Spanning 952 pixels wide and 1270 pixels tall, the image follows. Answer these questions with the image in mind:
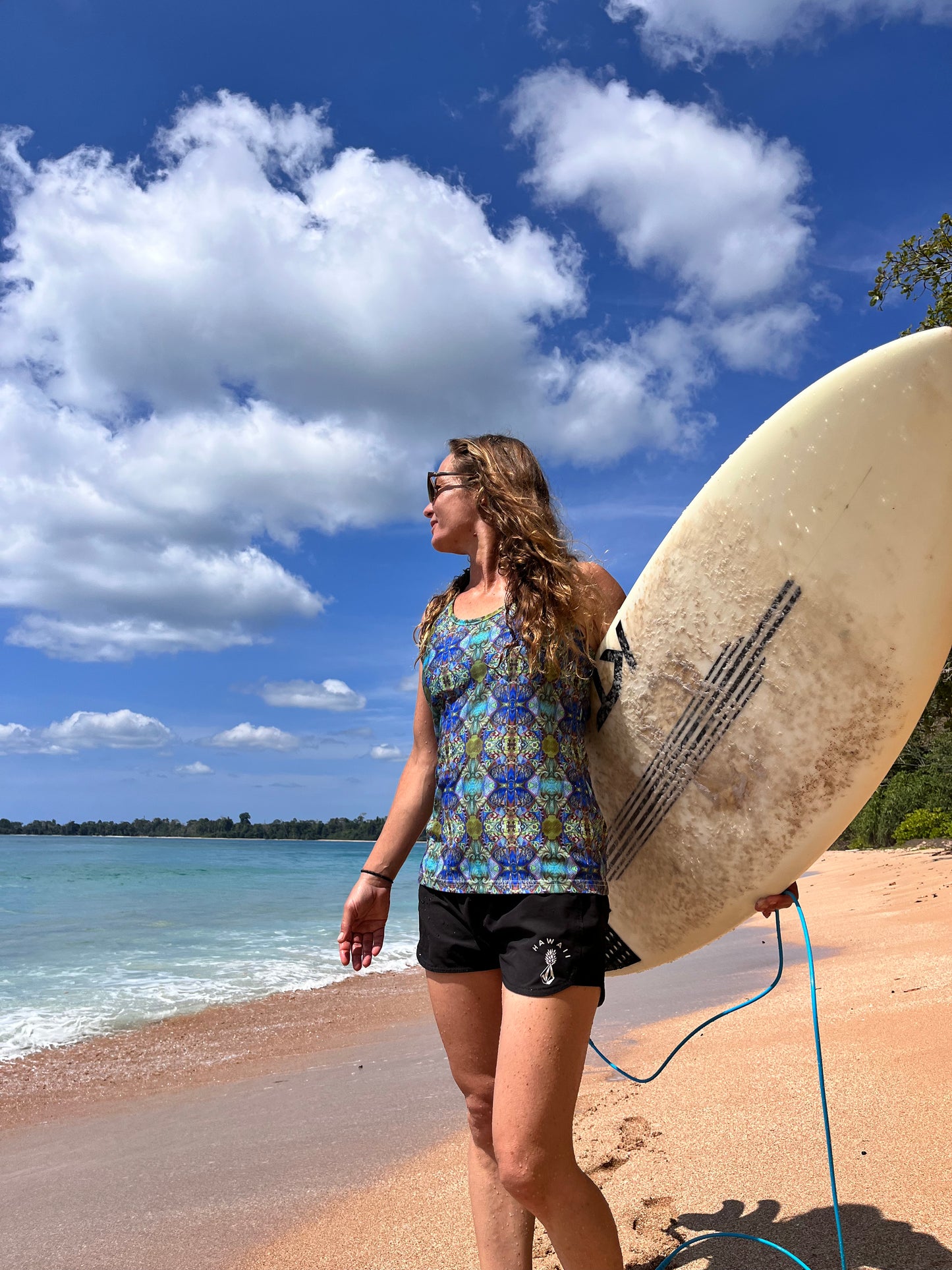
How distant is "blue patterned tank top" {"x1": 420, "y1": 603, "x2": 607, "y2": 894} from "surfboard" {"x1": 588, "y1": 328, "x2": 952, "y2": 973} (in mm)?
339

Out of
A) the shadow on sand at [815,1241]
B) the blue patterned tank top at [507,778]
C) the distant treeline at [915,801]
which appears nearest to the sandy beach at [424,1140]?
the shadow on sand at [815,1241]

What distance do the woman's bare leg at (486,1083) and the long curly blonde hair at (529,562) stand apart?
25.1 inches

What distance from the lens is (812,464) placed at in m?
2.14

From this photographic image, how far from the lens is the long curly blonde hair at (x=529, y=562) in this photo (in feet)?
5.95

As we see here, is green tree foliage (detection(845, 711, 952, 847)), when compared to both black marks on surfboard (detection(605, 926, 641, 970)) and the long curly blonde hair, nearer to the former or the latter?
black marks on surfboard (detection(605, 926, 641, 970))

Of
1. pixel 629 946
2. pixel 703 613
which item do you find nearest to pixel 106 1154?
pixel 629 946

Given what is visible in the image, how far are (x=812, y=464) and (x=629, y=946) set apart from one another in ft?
4.29

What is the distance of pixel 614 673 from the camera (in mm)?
2076

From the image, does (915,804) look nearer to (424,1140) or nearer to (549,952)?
(424,1140)

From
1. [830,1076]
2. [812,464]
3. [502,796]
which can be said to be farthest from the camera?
[830,1076]

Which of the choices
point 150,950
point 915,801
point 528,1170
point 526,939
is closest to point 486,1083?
point 528,1170

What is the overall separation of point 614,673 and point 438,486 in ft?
2.03

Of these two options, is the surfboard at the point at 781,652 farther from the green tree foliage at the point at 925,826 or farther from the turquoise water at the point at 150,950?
the green tree foliage at the point at 925,826

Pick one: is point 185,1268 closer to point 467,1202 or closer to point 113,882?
point 467,1202
